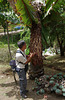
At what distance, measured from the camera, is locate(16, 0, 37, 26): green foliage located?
323 centimetres

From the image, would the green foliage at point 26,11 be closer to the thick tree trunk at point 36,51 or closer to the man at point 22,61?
the thick tree trunk at point 36,51

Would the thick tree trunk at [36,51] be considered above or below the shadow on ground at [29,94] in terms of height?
above

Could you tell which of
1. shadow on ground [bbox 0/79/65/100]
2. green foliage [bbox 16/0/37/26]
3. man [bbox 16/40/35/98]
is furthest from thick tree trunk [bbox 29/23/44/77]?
man [bbox 16/40/35/98]

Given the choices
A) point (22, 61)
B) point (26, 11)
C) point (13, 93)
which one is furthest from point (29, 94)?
point (26, 11)

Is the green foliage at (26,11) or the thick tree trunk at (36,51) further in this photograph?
the thick tree trunk at (36,51)

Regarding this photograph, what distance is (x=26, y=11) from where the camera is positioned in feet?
11.9

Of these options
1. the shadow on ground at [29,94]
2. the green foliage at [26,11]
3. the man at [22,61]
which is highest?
the green foliage at [26,11]

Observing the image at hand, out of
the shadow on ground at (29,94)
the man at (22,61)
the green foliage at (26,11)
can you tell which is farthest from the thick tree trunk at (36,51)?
the man at (22,61)

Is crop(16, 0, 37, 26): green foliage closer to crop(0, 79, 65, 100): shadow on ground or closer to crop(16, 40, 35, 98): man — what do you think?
crop(16, 40, 35, 98): man

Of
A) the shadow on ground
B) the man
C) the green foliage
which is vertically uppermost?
the green foliage

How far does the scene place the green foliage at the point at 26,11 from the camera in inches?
127

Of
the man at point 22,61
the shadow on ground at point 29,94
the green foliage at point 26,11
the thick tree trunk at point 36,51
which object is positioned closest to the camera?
the man at point 22,61

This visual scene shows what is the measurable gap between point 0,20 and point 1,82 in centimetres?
285

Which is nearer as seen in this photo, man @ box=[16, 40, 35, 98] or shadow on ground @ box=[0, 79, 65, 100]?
man @ box=[16, 40, 35, 98]
